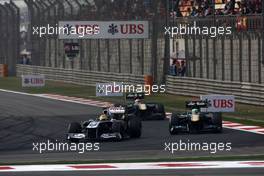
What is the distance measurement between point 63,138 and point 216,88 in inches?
569

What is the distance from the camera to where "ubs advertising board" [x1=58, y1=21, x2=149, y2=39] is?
1671 inches

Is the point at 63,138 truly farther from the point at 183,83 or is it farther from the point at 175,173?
the point at 183,83

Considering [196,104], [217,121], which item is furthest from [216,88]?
[196,104]

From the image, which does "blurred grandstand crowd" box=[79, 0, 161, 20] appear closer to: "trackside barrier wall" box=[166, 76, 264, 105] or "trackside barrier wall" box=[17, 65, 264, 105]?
"trackside barrier wall" box=[17, 65, 264, 105]

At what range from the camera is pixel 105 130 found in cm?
2283

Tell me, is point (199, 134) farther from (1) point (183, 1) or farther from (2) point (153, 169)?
(1) point (183, 1)

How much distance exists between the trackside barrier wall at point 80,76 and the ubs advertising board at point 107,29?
2.21 metres

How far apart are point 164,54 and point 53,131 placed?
1709cm

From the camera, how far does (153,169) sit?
54.7 ft

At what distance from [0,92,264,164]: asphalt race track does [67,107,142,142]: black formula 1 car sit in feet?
1.02

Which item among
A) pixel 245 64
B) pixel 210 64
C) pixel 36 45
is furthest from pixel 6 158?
pixel 36 45
